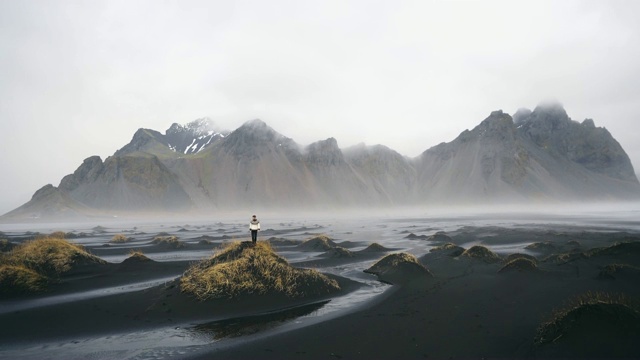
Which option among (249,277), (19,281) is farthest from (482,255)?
(19,281)

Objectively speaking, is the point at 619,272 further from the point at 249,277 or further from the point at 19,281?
the point at 19,281

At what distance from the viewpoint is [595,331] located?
1098cm

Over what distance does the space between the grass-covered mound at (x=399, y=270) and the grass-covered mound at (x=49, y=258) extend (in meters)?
22.9

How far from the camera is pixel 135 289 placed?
2205 centimetres

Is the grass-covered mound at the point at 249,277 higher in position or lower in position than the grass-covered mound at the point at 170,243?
higher

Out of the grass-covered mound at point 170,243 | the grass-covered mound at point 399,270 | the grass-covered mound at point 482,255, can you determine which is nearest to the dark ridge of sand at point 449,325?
the grass-covered mound at point 399,270

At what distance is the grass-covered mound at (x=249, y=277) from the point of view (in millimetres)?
18703

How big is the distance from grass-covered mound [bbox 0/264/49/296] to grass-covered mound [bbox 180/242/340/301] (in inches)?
357

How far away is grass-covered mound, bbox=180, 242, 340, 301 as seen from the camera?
1870 cm

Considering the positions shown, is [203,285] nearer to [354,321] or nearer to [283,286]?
[283,286]

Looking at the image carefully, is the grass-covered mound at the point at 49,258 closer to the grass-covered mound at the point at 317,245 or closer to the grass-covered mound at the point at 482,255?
the grass-covered mound at the point at 317,245

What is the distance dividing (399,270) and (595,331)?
47.8ft

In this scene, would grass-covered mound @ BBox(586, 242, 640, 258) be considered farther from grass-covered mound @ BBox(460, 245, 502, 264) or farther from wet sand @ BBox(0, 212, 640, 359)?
grass-covered mound @ BBox(460, 245, 502, 264)

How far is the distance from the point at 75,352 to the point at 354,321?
1081 centimetres
